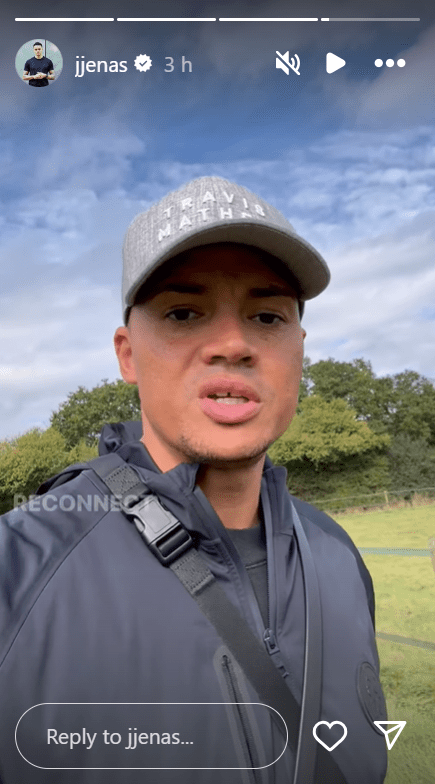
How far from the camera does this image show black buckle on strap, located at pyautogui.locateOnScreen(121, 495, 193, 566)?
3.83 ft

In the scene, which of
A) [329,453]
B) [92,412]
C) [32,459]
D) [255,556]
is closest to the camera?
[255,556]

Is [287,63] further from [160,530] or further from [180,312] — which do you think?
[160,530]

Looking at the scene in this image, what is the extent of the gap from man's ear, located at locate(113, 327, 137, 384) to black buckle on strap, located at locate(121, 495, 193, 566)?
360mm

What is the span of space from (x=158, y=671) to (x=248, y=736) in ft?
0.79

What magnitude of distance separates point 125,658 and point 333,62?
1.85m

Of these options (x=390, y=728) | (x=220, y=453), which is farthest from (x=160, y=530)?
(x=390, y=728)

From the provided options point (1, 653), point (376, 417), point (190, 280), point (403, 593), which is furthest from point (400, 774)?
point (376, 417)

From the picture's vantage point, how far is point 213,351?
120cm

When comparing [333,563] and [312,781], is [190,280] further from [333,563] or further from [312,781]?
[312,781]

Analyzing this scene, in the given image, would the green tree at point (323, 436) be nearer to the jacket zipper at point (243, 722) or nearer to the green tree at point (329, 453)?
the green tree at point (329, 453)

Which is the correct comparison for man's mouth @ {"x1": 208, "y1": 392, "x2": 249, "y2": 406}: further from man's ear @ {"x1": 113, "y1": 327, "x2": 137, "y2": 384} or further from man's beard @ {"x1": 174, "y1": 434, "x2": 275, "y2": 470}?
man's ear @ {"x1": 113, "y1": 327, "x2": 137, "y2": 384}

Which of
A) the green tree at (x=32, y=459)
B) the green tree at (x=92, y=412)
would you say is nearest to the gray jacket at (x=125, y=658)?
the green tree at (x=32, y=459)

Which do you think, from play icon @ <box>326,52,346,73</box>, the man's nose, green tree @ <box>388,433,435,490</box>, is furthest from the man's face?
green tree @ <box>388,433,435,490</box>

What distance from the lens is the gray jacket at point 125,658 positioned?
1.05 metres
